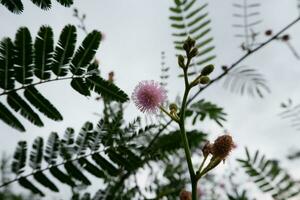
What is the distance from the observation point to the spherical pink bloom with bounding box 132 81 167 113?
166cm

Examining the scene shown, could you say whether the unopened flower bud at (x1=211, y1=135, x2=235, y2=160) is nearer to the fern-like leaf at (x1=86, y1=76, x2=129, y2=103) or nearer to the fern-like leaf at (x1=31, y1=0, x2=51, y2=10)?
the fern-like leaf at (x1=86, y1=76, x2=129, y2=103)

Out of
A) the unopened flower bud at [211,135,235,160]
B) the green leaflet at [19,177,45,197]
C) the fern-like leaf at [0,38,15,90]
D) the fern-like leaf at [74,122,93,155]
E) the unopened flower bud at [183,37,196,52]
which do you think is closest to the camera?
the unopened flower bud at [211,135,235,160]

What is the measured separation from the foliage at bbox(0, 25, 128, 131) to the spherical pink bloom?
5 cm

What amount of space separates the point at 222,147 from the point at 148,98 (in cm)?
40

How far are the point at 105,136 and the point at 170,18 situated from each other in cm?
97

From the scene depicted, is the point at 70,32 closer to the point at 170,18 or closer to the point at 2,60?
the point at 2,60

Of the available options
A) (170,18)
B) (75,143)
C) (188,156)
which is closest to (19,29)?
(75,143)

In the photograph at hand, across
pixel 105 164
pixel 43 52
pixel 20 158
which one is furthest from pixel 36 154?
pixel 43 52

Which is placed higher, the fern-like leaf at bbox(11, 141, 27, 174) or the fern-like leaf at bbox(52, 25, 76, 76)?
the fern-like leaf at bbox(52, 25, 76, 76)

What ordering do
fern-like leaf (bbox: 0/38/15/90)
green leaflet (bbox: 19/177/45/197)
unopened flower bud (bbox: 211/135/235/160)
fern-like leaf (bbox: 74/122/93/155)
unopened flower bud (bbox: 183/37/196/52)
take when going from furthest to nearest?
1. fern-like leaf (bbox: 74/122/93/155)
2. green leaflet (bbox: 19/177/45/197)
3. fern-like leaf (bbox: 0/38/15/90)
4. unopened flower bud (bbox: 183/37/196/52)
5. unopened flower bud (bbox: 211/135/235/160)

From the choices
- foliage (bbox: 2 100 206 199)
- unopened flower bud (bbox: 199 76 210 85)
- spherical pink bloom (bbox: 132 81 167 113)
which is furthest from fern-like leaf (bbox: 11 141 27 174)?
unopened flower bud (bbox: 199 76 210 85)

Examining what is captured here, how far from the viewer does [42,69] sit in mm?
1773

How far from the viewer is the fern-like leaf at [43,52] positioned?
5.59 ft

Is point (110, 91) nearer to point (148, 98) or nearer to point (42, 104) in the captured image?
point (148, 98)
